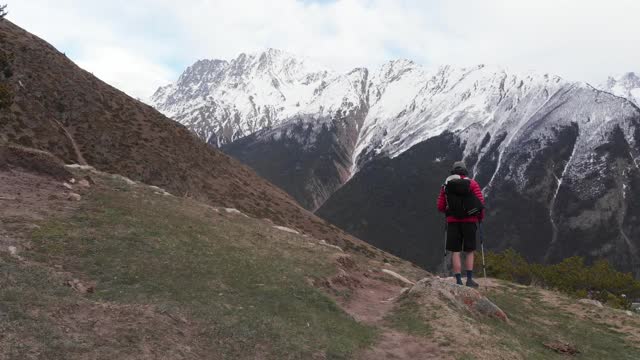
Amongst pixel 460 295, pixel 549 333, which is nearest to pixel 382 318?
pixel 460 295

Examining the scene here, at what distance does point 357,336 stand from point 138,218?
13.2 m

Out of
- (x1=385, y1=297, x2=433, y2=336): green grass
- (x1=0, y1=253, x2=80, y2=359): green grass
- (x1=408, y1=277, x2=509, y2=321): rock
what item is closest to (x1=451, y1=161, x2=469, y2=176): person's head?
(x1=408, y1=277, x2=509, y2=321): rock

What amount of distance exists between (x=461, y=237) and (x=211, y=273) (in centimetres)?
970

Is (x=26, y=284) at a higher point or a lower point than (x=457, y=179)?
lower

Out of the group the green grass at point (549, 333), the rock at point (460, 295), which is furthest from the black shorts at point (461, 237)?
the green grass at point (549, 333)

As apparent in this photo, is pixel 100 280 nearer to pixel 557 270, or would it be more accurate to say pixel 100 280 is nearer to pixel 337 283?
pixel 337 283

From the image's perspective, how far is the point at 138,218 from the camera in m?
24.4

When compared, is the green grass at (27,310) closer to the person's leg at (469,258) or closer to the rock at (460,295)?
the rock at (460,295)

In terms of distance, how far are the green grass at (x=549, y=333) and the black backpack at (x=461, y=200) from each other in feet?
13.6

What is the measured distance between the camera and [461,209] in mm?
19844

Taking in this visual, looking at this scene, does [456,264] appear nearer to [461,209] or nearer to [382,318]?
[461,209]

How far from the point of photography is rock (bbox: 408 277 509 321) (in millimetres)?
19547

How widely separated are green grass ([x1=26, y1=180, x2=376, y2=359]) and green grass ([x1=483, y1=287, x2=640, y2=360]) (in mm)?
5456

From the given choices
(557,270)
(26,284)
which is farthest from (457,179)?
(557,270)
